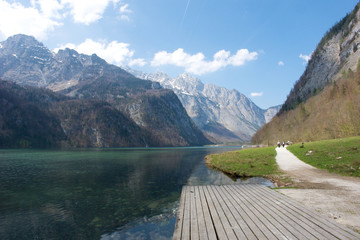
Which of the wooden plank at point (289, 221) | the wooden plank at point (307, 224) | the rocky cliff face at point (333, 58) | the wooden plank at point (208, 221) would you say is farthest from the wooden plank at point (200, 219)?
the rocky cliff face at point (333, 58)

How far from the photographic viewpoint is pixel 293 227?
28.8ft

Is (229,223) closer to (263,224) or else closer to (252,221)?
(252,221)

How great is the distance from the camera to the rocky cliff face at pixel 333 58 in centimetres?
11713

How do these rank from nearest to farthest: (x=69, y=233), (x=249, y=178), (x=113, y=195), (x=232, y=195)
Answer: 1. (x=69, y=233)
2. (x=232, y=195)
3. (x=113, y=195)
4. (x=249, y=178)

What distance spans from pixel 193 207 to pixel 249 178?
21.5 metres

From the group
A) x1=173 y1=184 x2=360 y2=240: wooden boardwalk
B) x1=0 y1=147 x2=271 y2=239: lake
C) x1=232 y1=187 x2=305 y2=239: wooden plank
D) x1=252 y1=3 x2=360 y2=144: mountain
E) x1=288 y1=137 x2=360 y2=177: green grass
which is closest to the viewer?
x1=232 y1=187 x2=305 y2=239: wooden plank

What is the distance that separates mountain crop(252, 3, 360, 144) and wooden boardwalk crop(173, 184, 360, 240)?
194 feet

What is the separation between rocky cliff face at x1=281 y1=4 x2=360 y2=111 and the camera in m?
117

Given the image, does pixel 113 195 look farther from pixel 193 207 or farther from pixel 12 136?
pixel 12 136

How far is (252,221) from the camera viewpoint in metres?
9.54

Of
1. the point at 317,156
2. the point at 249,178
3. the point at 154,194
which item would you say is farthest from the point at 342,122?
the point at 154,194

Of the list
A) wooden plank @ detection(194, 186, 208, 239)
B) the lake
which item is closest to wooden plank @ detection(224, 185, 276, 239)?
wooden plank @ detection(194, 186, 208, 239)

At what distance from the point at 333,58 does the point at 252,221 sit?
167 m

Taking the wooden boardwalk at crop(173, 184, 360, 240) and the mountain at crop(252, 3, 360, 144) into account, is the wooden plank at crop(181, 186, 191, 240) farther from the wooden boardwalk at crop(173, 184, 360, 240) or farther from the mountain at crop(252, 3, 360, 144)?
the mountain at crop(252, 3, 360, 144)
